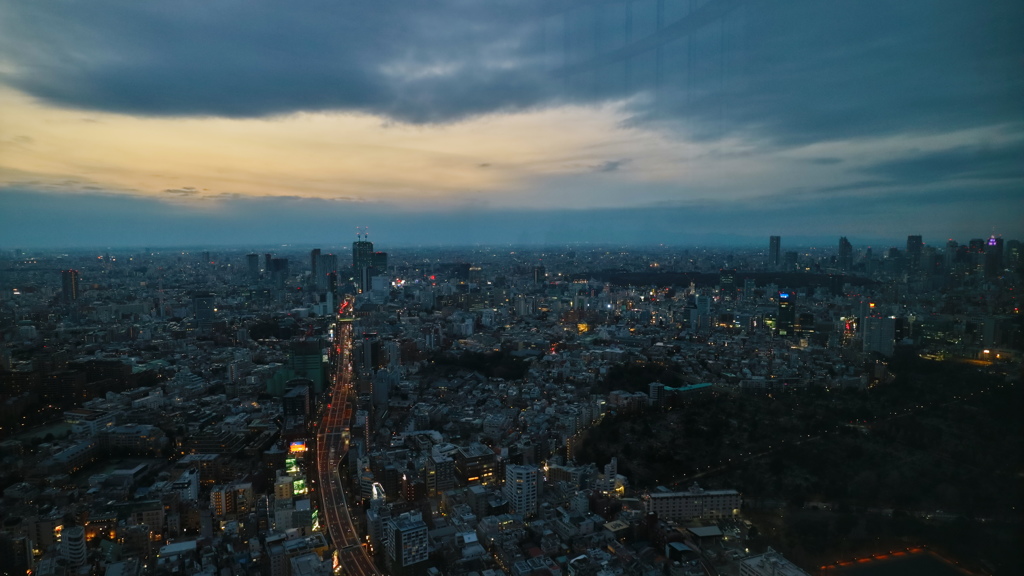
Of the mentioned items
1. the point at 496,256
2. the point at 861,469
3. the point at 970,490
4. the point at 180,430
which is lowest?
the point at 180,430

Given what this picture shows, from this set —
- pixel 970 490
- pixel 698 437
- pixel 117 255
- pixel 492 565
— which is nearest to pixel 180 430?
pixel 117 255

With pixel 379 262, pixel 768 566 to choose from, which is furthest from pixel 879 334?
pixel 379 262

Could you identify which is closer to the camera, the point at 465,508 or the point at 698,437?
the point at 465,508

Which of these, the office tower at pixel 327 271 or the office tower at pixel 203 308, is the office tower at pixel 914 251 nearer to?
the office tower at pixel 203 308

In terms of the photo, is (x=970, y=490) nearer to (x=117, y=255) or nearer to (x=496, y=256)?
(x=117, y=255)

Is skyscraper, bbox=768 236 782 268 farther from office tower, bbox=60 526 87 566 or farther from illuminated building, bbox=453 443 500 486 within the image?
office tower, bbox=60 526 87 566

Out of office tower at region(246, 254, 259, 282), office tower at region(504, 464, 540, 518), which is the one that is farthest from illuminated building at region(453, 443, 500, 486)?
office tower at region(246, 254, 259, 282)
